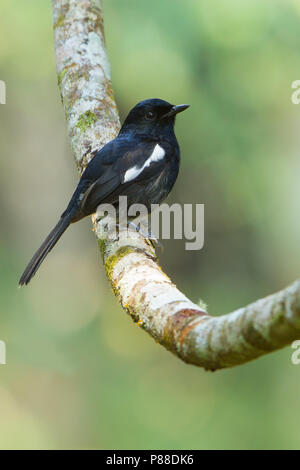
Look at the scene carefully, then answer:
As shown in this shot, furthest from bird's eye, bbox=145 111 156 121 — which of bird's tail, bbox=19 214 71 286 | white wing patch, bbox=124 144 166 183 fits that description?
bird's tail, bbox=19 214 71 286

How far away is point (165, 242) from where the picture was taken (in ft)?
21.0

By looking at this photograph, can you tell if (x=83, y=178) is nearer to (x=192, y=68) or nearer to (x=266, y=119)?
(x=192, y=68)

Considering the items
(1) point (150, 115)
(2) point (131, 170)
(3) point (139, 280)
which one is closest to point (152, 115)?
(1) point (150, 115)

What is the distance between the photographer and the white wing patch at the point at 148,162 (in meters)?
3.57

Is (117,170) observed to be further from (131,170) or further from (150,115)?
(150,115)

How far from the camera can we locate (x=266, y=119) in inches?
220

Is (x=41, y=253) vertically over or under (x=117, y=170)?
under

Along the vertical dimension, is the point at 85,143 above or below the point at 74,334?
above

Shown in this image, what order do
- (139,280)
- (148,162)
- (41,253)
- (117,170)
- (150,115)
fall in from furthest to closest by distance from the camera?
(150,115)
(148,162)
(117,170)
(41,253)
(139,280)

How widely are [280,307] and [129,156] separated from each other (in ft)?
7.62

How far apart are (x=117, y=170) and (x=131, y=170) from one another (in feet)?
0.37

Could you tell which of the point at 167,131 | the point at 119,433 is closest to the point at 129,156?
the point at 167,131

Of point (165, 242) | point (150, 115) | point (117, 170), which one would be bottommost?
point (165, 242)

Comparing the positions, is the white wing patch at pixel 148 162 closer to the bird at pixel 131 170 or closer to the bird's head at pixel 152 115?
the bird at pixel 131 170
